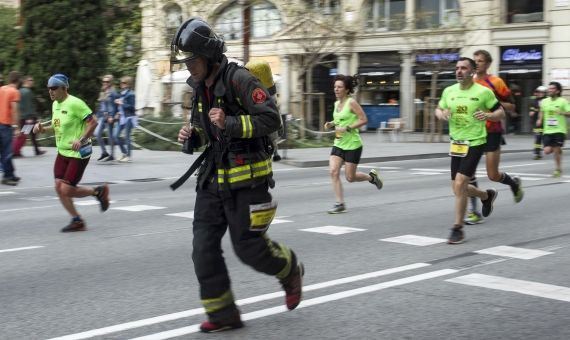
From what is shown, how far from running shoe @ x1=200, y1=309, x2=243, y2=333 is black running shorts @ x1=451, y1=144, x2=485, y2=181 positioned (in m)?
3.86

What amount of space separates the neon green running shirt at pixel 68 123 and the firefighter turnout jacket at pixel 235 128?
14.7 ft

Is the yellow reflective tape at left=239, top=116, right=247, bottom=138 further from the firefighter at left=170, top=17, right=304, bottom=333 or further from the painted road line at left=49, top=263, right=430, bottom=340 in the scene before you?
the painted road line at left=49, top=263, right=430, bottom=340

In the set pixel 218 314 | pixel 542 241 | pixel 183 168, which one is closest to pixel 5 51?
pixel 183 168

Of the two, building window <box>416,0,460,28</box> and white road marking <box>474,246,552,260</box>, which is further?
building window <box>416,0,460,28</box>

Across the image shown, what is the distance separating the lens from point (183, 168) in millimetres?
17641

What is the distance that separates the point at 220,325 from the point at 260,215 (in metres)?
0.67

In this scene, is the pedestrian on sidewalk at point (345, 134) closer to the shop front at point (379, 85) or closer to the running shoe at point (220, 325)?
the running shoe at point (220, 325)

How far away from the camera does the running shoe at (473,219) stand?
9.56 meters

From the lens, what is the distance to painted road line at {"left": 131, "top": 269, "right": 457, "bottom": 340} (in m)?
4.84

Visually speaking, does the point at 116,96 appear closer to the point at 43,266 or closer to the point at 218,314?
the point at 43,266

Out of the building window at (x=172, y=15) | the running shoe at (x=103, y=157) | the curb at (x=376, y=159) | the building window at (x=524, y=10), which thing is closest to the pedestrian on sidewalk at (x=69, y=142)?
the running shoe at (x=103, y=157)

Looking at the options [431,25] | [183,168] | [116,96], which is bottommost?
[183,168]

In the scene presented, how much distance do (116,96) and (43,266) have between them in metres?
11.8

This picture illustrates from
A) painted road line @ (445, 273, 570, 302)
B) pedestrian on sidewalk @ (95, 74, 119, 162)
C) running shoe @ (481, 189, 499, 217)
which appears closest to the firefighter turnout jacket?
painted road line @ (445, 273, 570, 302)
